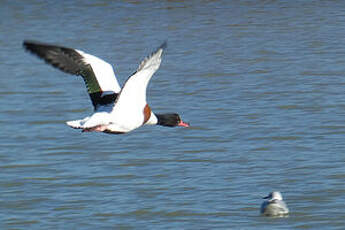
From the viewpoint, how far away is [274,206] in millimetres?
15398

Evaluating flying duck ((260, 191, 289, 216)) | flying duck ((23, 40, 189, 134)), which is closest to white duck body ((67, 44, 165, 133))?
flying duck ((23, 40, 189, 134))

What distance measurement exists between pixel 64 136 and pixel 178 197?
14.5ft

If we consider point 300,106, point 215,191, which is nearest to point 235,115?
point 300,106

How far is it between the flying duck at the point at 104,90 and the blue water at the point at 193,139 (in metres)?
3.31

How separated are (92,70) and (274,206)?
358cm

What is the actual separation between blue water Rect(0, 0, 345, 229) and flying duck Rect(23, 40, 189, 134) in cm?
331

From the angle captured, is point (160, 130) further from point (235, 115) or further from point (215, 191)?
point (215, 191)

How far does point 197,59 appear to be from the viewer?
1119 inches

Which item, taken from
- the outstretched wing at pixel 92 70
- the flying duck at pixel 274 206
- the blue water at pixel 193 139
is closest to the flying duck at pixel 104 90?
the outstretched wing at pixel 92 70

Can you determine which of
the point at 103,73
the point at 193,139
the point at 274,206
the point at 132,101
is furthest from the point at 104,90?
the point at 193,139

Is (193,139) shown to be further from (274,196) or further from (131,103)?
(131,103)

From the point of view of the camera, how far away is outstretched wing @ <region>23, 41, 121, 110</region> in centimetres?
1302

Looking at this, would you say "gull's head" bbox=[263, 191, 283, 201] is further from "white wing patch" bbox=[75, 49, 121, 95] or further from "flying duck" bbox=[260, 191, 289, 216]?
"white wing patch" bbox=[75, 49, 121, 95]

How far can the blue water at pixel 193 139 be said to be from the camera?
16.6 meters
